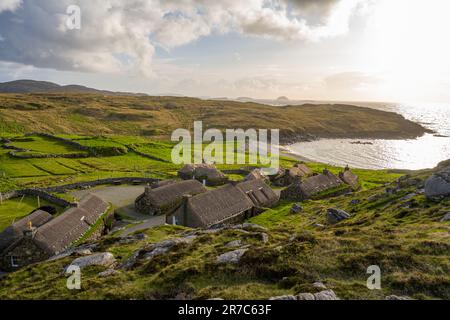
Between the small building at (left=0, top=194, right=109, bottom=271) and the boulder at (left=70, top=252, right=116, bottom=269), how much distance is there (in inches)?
447

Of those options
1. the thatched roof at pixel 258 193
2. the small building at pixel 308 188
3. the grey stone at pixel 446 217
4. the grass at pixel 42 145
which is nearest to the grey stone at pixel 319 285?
the grey stone at pixel 446 217

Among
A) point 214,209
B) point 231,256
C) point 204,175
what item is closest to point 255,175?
point 204,175

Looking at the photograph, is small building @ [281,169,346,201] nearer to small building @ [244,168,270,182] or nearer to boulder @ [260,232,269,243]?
small building @ [244,168,270,182]

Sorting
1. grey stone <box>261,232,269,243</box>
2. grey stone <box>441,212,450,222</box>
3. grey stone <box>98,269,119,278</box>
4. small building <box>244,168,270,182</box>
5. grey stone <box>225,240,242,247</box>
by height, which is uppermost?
grey stone <box>441,212,450,222</box>

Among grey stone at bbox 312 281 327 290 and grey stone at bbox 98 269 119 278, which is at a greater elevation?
grey stone at bbox 312 281 327 290

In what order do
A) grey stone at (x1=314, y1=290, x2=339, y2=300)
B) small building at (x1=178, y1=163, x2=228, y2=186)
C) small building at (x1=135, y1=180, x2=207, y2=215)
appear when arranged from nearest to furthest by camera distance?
grey stone at (x1=314, y1=290, x2=339, y2=300), small building at (x1=135, y1=180, x2=207, y2=215), small building at (x1=178, y1=163, x2=228, y2=186)

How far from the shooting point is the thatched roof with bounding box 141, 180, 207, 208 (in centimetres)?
4966

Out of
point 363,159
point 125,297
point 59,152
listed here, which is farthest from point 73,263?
point 363,159

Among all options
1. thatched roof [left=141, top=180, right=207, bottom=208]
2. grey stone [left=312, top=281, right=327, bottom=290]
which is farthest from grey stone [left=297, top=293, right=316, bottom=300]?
thatched roof [left=141, top=180, right=207, bottom=208]

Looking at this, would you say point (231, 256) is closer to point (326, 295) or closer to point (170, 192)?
point (326, 295)

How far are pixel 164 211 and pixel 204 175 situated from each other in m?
22.4

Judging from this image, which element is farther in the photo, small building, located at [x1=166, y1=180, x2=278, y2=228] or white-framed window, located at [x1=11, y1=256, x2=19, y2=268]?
small building, located at [x1=166, y1=180, x2=278, y2=228]

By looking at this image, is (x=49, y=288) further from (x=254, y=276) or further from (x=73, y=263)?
(x=254, y=276)

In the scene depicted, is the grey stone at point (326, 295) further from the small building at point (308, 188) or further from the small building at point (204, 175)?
the small building at point (204, 175)
